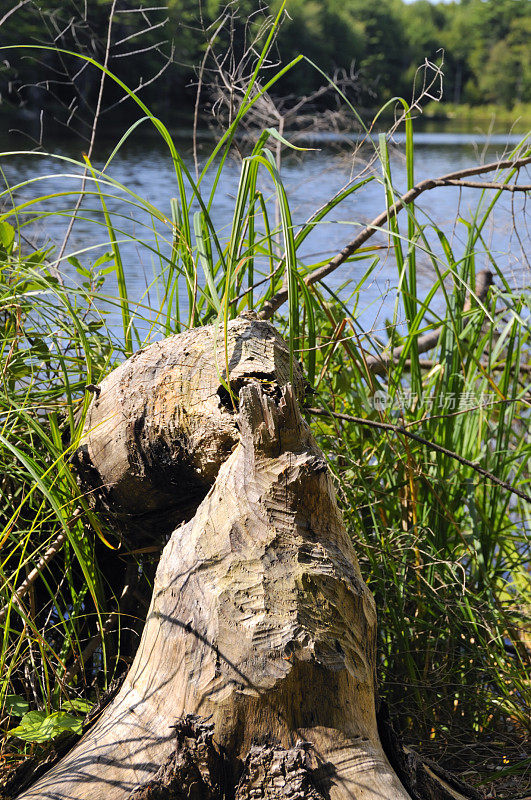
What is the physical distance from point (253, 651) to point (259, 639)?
0.05ft

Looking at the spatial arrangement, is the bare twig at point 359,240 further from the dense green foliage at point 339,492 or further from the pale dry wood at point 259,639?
the pale dry wood at point 259,639

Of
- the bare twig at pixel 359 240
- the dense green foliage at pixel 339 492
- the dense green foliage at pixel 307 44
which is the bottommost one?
the dense green foliage at pixel 339 492

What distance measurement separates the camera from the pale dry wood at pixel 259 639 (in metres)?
0.76

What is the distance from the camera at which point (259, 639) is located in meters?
0.77

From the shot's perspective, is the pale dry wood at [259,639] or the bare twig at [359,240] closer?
the pale dry wood at [259,639]

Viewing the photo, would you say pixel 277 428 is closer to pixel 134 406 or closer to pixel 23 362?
pixel 134 406

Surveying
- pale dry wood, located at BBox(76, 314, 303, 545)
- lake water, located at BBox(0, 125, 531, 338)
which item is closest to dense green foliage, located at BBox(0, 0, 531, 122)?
lake water, located at BBox(0, 125, 531, 338)

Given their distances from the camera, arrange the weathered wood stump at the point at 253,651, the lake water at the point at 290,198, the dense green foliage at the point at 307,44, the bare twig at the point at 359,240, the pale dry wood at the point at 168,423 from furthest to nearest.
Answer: the lake water at the point at 290,198 < the dense green foliage at the point at 307,44 < the bare twig at the point at 359,240 < the pale dry wood at the point at 168,423 < the weathered wood stump at the point at 253,651

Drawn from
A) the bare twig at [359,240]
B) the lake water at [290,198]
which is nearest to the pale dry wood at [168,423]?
the bare twig at [359,240]

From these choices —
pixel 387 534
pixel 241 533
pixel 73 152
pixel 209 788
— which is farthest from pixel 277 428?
pixel 73 152

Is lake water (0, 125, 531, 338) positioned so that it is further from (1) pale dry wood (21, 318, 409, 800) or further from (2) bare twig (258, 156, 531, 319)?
(1) pale dry wood (21, 318, 409, 800)

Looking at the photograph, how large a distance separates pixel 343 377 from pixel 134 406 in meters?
0.58

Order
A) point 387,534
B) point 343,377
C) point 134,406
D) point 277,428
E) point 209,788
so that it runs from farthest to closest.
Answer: point 343,377
point 387,534
point 134,406
point 277,428
point 209,788

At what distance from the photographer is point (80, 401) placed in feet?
3.95
